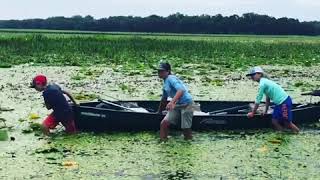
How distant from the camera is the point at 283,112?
33.1ft

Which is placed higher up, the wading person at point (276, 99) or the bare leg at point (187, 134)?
the wading person at point (276, 99)

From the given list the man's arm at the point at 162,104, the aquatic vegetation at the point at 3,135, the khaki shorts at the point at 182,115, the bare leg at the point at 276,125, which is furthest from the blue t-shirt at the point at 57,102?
the bare leg at the point at 276,125

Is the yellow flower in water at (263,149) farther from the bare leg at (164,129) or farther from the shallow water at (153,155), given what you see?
the bare leg at (164,129)

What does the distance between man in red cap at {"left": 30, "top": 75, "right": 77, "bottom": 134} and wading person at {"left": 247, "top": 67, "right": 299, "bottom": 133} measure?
271cm

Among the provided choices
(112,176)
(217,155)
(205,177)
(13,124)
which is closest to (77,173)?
(112,176)

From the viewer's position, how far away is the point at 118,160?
8250 mm

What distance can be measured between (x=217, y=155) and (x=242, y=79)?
1078 centimetres

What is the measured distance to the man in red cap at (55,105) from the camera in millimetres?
9727

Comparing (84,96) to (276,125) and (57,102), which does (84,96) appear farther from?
(276,125)

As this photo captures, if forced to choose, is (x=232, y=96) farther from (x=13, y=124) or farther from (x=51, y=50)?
(x=51, y=50)

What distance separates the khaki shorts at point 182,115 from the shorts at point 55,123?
143 cm

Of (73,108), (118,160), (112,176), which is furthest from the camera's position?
(73,108)

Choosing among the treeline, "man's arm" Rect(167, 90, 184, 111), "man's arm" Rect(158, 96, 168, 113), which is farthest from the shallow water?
the treeline

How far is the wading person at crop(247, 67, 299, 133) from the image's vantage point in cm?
993
